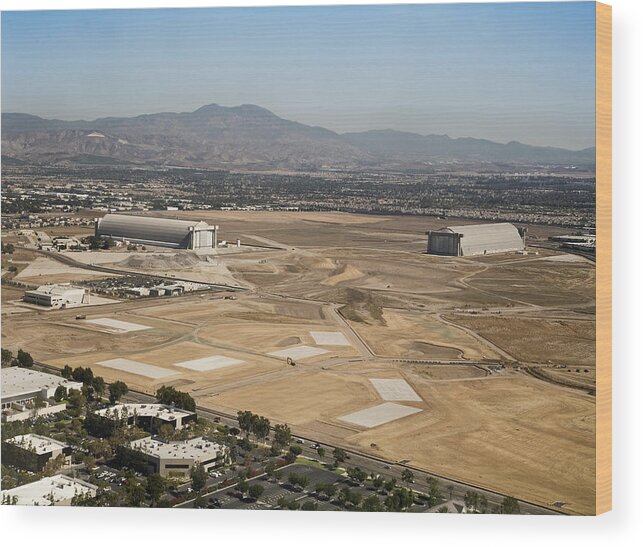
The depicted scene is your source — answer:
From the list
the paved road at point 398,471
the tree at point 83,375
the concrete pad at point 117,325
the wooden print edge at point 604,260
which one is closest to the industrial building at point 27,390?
the tree at point 83,375

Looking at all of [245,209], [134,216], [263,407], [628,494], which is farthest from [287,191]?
[628,494]

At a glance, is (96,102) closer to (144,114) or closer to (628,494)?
(144,114)

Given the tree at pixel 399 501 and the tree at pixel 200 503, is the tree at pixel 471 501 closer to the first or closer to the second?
the tree at pixel 399 501

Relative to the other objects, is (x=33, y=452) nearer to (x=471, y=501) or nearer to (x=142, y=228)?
(x=471, y=501)

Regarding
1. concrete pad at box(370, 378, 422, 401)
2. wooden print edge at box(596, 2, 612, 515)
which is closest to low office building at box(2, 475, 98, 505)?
concrete pad at box(370, 378, 422, 401)

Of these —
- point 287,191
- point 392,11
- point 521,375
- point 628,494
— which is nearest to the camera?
point 628,494
